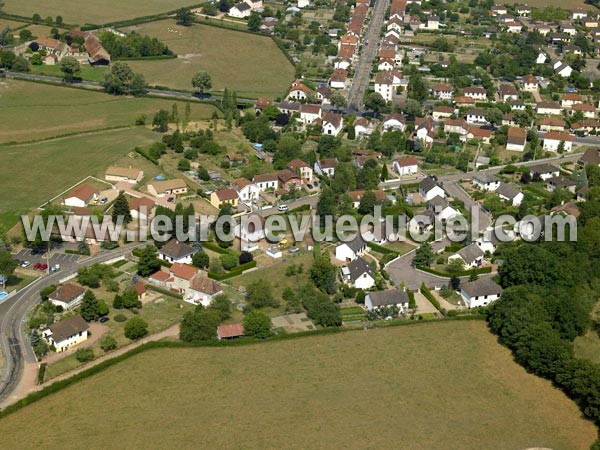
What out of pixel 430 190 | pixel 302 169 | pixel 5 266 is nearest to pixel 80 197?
pixel 5 266

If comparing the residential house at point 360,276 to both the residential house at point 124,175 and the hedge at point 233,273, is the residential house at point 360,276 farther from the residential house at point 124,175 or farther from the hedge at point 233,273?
the residential house at point 124,175

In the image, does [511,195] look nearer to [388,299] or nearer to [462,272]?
[462,272]

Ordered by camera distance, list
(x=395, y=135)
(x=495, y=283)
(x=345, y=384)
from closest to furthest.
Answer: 1. (x=345, y=384)
2. (x=495, y=283)
3. (x=395, y=135)

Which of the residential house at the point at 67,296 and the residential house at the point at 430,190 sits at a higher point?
the residential house at the point at 430,190

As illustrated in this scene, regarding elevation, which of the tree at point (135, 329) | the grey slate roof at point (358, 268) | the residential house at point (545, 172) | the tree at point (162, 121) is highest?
the tree at point (162, 121)

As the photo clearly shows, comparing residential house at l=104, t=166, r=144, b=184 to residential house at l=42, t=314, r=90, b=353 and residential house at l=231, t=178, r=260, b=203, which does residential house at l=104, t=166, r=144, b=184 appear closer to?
residential house at l=231, t=178, r=260, b=203

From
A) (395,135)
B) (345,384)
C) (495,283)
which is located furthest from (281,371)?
(395,135)

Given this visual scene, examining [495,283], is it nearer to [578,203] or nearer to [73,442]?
[578,203]

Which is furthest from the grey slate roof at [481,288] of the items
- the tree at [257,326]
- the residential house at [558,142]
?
the residential house at [558,142]
